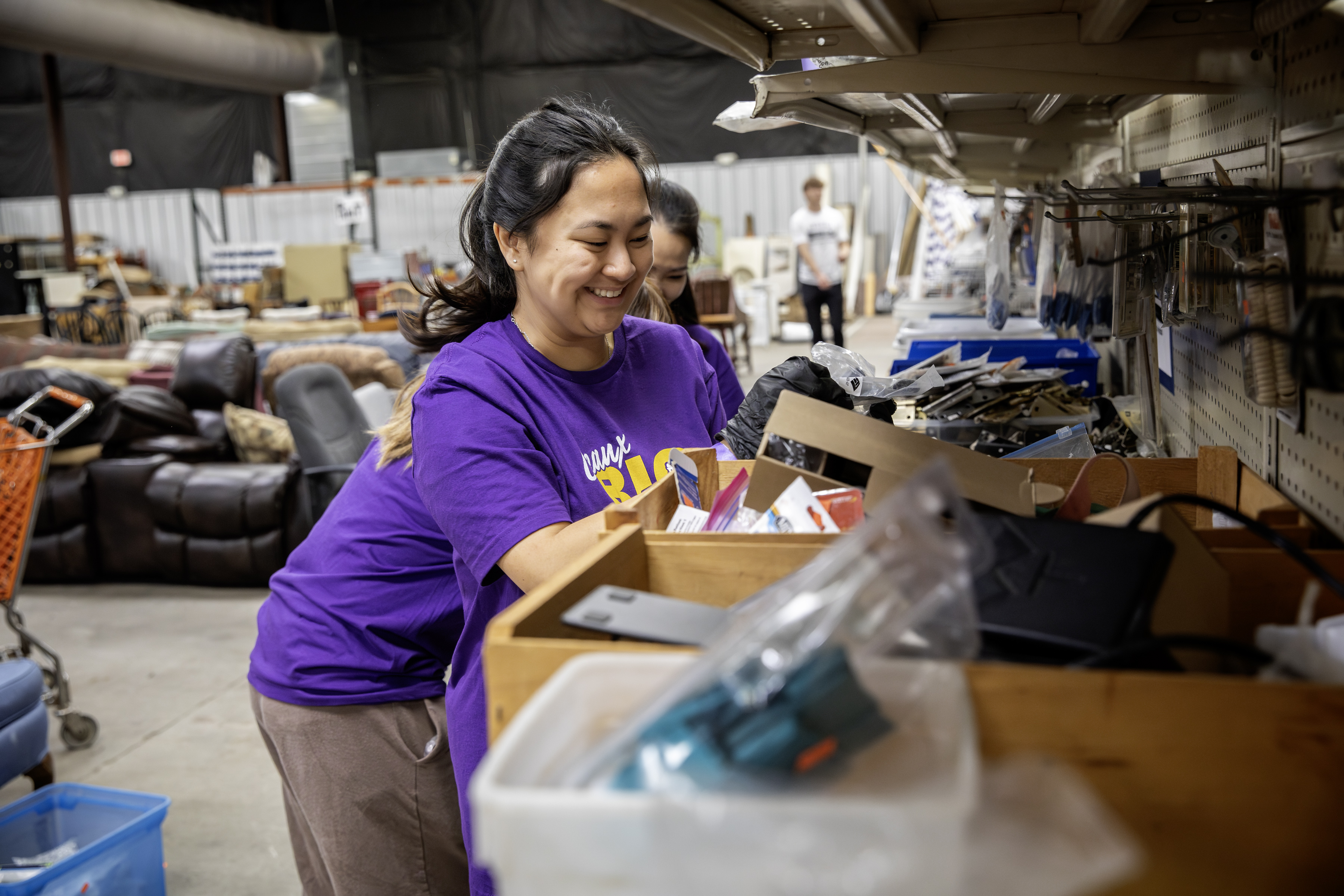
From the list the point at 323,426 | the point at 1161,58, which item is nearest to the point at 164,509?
the point at 323,426

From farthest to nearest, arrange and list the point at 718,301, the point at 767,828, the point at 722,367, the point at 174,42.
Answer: the point at 174,42
the point at 718,301
the point at 722,367
the point at 767,828

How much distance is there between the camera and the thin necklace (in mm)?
1411

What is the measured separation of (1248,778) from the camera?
581 mm

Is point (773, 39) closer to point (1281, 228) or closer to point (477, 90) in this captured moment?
point (1281, 228)

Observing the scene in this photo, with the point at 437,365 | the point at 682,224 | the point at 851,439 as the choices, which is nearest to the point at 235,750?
the point at 682,224

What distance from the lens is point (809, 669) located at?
1.80 feet

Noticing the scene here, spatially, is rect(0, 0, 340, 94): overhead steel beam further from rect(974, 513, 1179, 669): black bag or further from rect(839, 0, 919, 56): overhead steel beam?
rect(974, 513, 1179, 669): black bag

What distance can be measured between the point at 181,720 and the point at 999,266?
10.2 ft

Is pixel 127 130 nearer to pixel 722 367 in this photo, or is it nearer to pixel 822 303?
pixel 822 303

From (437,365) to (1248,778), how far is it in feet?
3.34

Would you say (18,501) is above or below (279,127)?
below

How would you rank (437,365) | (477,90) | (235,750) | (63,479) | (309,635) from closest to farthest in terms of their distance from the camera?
(437,365) → (309,635) → (235,750) → (63,479) → (477,90)

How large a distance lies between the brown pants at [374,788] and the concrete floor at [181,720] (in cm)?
112

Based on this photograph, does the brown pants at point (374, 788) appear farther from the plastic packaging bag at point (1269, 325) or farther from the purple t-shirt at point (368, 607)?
the plastic packaging bag at point (1269, 325)
